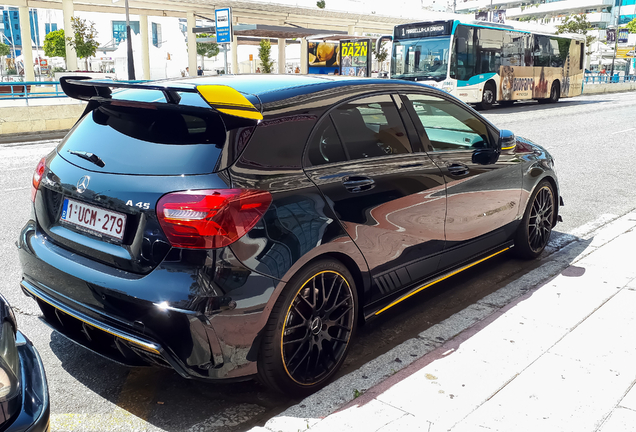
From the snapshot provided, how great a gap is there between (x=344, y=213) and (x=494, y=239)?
190 cm

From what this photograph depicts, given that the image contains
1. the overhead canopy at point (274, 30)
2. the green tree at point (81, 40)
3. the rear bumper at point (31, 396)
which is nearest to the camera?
the rear bumper at point (31, 396)

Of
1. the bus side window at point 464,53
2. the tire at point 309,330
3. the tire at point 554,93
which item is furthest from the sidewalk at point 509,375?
the tire at point 554,93

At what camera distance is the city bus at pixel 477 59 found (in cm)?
2177

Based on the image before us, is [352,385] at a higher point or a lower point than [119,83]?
lower

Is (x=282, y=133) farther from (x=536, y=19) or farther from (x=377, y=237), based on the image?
(x=536, y=19)

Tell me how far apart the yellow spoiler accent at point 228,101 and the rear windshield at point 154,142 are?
Result: 0.28ft

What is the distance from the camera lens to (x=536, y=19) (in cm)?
10606

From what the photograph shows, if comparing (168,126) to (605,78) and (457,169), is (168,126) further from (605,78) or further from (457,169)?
(605,78)

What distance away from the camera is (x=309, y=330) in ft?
9.89

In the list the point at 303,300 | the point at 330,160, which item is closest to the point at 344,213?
the point at 330,160

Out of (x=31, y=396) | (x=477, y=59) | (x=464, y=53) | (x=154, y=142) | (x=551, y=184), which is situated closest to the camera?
(x=31, y=396)

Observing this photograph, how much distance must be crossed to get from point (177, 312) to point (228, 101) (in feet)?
3.18

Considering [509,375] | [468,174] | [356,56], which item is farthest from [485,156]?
[356,56]

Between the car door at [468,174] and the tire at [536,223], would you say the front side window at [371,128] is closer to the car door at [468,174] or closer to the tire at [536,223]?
the car door at [468,174]
